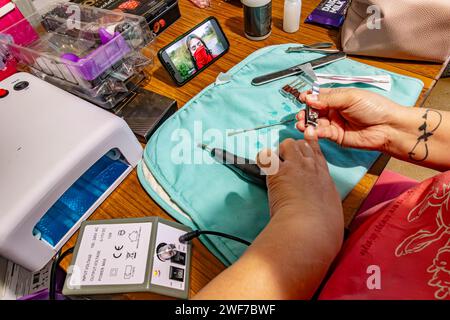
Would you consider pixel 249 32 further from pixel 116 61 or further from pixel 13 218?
pixel 13 218

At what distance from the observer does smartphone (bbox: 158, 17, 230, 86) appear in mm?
693

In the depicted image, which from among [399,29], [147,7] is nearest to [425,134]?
[399,29]

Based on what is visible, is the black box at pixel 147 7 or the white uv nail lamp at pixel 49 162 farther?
the black box at pixel 147 7

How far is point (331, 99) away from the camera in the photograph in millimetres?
565

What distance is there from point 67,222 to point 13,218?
115 mm

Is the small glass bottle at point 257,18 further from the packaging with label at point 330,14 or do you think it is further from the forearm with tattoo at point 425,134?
the forearm with tattoo at point 425,134

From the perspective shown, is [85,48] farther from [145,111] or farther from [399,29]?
[399,29]

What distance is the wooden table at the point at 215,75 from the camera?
49 cm

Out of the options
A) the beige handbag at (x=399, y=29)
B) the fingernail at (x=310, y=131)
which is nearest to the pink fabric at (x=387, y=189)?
the fingernail at (x=310, y=131)

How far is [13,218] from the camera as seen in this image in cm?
42

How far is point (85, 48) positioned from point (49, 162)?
0.38m

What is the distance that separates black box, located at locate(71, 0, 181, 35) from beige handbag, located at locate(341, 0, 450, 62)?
1.67ft
